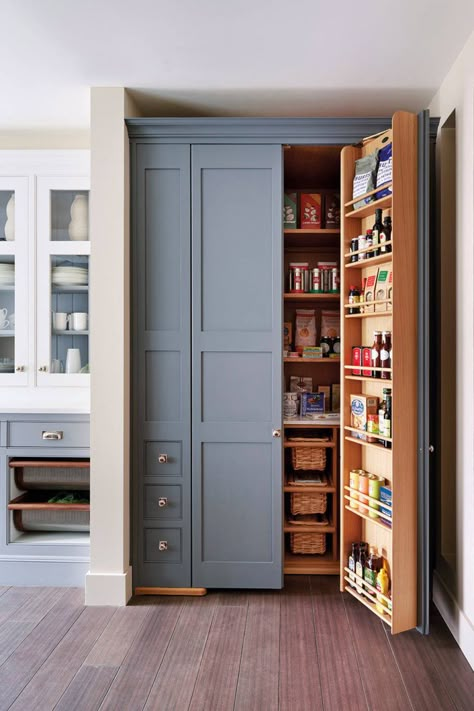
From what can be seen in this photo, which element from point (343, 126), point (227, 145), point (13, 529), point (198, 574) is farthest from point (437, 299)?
point (13, 529)

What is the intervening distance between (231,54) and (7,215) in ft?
5.55

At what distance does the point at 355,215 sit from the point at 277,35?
0.93m

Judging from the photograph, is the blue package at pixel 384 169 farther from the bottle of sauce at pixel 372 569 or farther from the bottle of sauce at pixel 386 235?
the bottle of sauce at pixel 372 569

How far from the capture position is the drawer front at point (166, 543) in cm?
287

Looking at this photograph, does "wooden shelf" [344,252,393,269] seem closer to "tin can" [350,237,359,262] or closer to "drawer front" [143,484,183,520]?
"tin can" [350,237,359,262]

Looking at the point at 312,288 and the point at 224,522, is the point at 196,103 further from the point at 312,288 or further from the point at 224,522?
the point at 224,522

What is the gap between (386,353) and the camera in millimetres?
2488

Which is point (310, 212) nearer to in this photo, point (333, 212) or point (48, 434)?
point (333, 212)

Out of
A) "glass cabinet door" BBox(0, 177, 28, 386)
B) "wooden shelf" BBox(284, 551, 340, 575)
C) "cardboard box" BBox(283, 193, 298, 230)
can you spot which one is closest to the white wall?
"wooden shelf" BBox(284, 551, 340, 575)

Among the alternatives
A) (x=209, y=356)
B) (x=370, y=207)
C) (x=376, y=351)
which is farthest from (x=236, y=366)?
(x=370, y=207)

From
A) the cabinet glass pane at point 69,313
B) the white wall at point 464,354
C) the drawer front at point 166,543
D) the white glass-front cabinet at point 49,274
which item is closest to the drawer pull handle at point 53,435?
the white glass-front cabinet at point 49,274

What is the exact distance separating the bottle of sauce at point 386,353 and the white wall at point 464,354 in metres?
0.32

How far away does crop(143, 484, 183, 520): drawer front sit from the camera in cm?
288

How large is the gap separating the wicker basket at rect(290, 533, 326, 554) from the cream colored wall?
1025 millimetres
